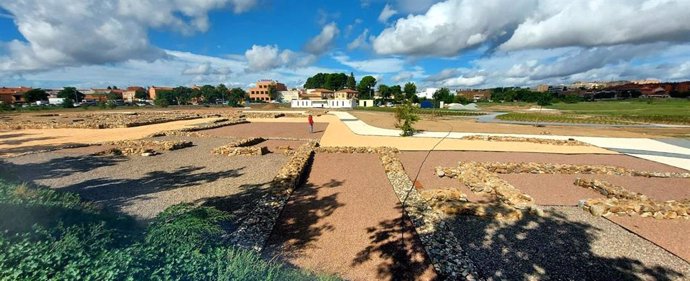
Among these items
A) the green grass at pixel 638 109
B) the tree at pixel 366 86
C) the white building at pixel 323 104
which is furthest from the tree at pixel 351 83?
the green grass at pixel 638 109

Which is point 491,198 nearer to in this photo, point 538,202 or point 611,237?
point 538,202

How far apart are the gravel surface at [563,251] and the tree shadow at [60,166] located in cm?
1559

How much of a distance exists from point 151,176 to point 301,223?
26.1 feet

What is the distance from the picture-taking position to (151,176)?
11.8 meters

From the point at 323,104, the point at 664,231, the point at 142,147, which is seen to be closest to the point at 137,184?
the point at 142,147

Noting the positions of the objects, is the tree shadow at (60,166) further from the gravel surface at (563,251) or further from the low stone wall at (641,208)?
the low stone wall at (641,208)

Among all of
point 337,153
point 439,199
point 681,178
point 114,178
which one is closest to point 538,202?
point 439,199

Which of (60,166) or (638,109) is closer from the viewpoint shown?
(60,166)

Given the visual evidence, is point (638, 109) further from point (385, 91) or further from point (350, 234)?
point (350, 234)

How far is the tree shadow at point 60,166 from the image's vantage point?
11.9 meters

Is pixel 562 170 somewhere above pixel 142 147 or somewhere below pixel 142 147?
below

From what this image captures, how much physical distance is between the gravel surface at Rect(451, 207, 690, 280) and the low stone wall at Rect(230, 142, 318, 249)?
15.4 ft

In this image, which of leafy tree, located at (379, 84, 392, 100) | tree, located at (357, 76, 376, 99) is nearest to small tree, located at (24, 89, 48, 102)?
tree, located at (357, 76, 376, 99)

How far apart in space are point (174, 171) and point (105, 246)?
9.64 m
